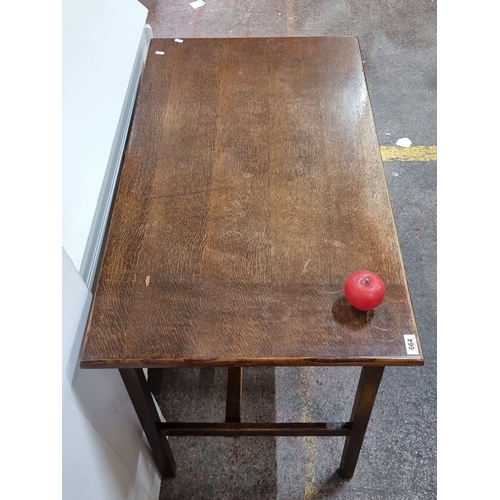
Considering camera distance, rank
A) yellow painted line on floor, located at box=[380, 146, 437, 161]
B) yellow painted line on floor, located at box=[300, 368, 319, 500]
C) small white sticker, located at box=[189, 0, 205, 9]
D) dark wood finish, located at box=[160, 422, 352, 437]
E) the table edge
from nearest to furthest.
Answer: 1. the table edge
2. dark wood finish, located at box=[160, 422, 352, 437]
3. yellow painted line on floor, located at box=[300, 368, 319, 500]
4. yellow painted line on floor, located at box=[380, 146, 437, 161]
5. small white sticker, located at box=[189, 0, 205, 9]

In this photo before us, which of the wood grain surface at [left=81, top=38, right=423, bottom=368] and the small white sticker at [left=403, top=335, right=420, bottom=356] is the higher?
the wood grain surface at [left=81, top=38, right=423, bottom=368]

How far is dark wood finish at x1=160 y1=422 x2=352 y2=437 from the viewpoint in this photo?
A: 1.19 meters

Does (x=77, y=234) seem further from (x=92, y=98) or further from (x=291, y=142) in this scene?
(x=291, y=142)

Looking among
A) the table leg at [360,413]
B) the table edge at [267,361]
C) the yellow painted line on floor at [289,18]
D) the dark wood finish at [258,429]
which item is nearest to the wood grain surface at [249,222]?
the table edge at [267,361]

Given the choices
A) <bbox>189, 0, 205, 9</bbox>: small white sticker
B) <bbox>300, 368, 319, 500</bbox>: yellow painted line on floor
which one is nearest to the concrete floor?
<bbox>300, 368, 319, 500</bbox>: yellow painted line on floor

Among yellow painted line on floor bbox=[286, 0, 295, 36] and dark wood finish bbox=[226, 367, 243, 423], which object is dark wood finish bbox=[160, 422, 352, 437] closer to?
dark wood finish bbox=[226, 367, 243, 423]

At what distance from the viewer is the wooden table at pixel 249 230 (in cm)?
84

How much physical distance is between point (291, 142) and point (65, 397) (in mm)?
756

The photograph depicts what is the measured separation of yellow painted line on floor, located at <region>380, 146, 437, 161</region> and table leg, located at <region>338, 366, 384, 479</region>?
137 centimetres

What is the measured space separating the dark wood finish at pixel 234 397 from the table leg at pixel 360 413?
11.6 inches

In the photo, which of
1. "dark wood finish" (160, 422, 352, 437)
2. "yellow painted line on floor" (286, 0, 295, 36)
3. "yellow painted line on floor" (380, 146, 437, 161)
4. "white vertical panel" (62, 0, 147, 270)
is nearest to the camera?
"white vertical panel" (62, 0, 147, 270)

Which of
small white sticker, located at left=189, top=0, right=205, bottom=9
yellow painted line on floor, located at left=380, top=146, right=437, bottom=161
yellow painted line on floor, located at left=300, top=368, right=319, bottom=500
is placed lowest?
yellow painted line on floor, located at left=300, top=368, right=319, bottom=500

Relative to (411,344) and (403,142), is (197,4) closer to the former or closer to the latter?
(403,142)

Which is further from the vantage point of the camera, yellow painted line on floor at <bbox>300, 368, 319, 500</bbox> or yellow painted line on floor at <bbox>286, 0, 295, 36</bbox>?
yellow painted line on floor at <bbox>286, 0, 295, 36</bbox>
